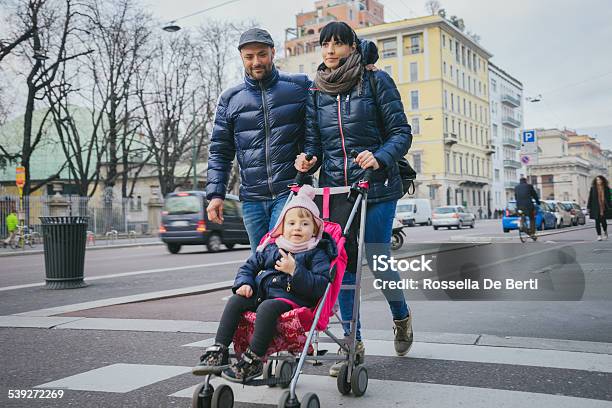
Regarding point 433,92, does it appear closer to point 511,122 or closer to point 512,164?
point 512,164

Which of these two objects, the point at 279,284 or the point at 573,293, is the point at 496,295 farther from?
the point at 279,284

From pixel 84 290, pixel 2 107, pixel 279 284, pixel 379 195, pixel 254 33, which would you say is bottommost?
pixel 84 290

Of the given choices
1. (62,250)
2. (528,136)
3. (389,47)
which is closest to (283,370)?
(62,250)

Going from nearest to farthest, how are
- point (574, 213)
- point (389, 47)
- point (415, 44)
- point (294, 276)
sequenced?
point (294, 276) < point (574, 213) < point (415, 44) < point (389, 47)

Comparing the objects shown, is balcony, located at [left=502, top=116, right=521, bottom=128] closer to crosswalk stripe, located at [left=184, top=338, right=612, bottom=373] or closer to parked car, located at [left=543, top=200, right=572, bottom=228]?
parked car, located at [left=543, top=200, right=572, bottom=228]

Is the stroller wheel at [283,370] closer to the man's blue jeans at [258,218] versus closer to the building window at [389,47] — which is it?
the man's blue jeans at [258,218]

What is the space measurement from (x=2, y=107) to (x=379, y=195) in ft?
105

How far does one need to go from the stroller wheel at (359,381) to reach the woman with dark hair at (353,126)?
380 mm

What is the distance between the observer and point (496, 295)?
7422mm

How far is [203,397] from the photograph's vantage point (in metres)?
3.02

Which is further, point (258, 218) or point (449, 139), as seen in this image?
point (449, 139)

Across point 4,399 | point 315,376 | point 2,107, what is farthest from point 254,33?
point 2,107

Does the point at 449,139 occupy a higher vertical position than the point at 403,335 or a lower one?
higher

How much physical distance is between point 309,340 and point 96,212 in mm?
33665
